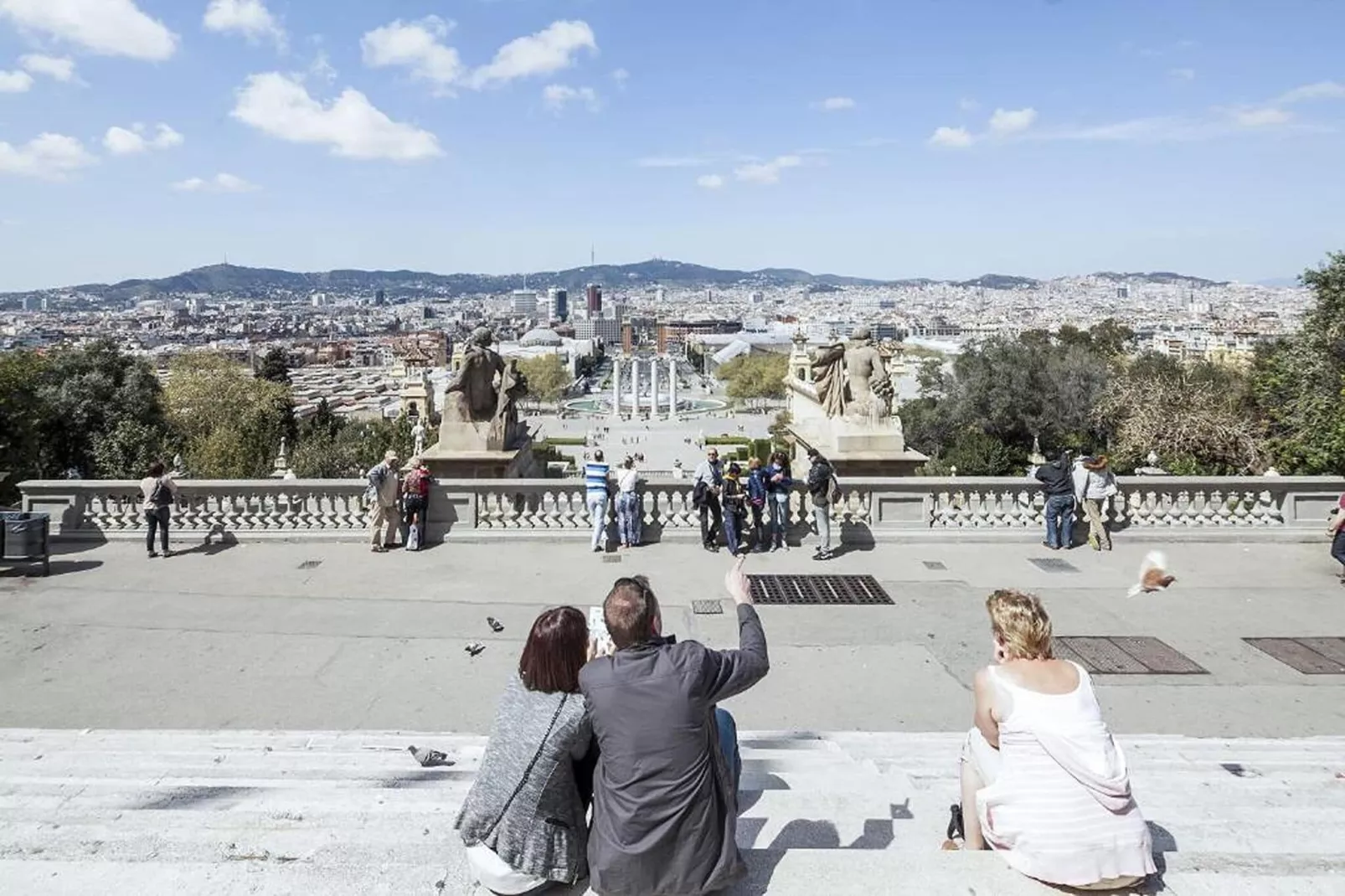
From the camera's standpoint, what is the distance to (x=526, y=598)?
337 inches

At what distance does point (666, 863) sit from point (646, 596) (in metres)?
0.86

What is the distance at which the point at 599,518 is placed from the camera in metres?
10.2

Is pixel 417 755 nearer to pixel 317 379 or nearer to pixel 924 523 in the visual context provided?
pixel 924 523

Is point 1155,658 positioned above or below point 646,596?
below

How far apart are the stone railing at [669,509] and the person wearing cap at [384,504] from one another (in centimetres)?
40

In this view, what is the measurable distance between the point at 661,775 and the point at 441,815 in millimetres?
1151

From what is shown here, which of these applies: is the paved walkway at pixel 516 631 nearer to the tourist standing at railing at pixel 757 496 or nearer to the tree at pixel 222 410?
the tourist standing at railing at pixel 757 496

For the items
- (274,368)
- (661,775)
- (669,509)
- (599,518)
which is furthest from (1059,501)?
(274,368)

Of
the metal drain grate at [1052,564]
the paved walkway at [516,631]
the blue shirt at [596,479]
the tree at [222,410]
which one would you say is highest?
the blue shirt at [596,479]

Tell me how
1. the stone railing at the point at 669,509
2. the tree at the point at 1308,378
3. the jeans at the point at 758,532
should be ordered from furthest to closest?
the tree at the point at 1308,378 → the stone railing at the point at 669,509 → the jeans at the point at 758,532

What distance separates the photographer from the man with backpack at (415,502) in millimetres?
10062

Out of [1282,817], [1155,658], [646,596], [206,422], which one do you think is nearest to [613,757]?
[646,596]

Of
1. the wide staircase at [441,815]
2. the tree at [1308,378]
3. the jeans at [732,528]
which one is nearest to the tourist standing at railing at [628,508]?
the jeans at [732,528]

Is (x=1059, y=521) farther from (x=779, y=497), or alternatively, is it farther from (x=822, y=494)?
(x=779, y=497)
